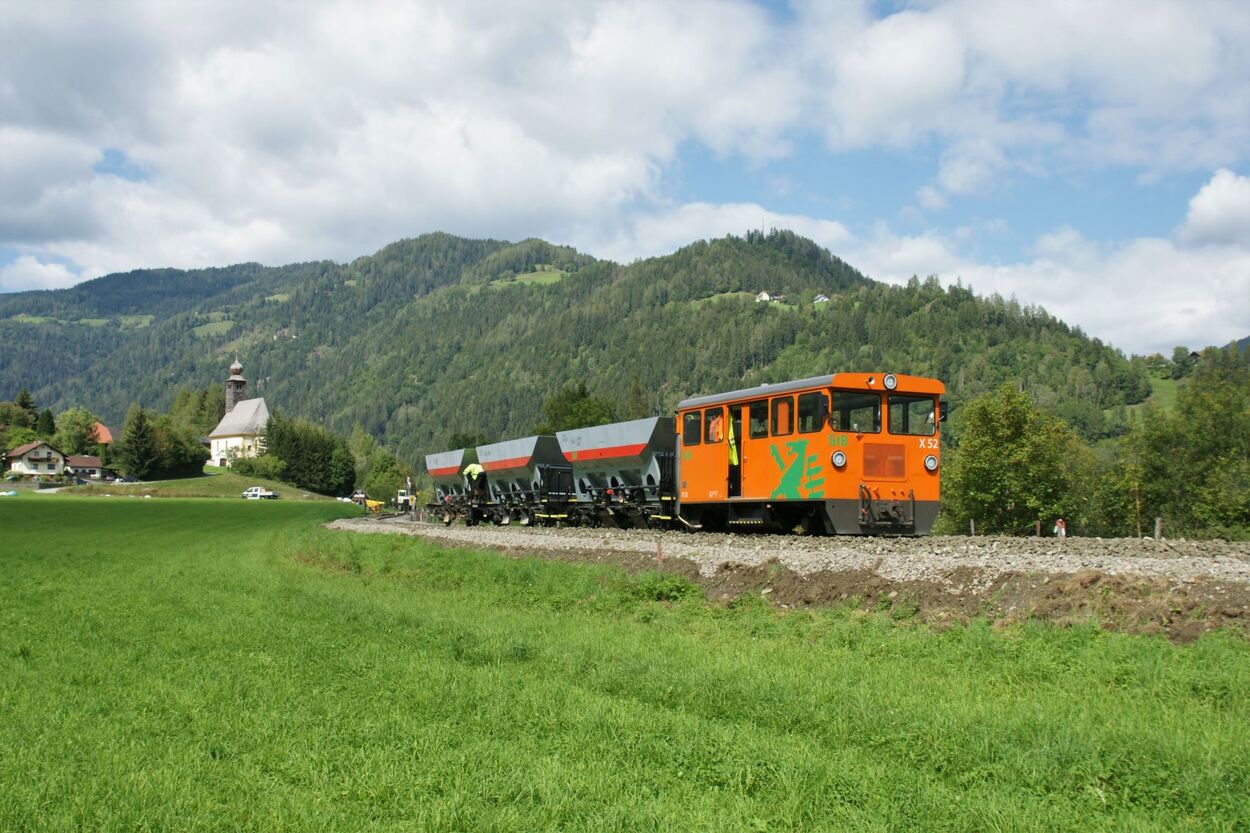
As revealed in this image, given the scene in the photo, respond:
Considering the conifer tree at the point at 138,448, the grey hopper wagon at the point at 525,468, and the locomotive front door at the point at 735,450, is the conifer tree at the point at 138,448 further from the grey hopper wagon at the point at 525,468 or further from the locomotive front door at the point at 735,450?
the locomotive front door at the point at 735,450

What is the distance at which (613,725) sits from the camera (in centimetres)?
743

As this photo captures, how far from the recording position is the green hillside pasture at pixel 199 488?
124 m

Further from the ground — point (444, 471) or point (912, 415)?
point (912, 415)

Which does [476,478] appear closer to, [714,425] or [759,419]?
[714,425]

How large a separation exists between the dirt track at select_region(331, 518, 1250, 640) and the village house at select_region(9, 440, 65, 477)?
159 meters

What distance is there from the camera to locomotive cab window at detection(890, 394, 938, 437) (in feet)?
71.4

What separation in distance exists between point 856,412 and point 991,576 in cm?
920

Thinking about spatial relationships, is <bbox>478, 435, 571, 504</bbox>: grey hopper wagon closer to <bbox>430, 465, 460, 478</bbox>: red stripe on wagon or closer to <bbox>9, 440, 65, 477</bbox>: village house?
<bbox>430, 465, 460, 478</bbox>: red stripe on wagon

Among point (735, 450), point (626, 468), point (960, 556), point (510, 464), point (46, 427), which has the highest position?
point (46, 427)

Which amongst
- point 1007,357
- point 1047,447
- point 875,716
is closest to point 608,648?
point 875,716

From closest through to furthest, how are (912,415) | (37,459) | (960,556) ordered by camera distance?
(960,556)
(912,415)
(37,459)

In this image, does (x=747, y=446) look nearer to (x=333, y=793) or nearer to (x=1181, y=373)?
(x=333, y=793)

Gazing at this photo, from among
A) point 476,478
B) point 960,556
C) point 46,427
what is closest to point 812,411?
point 960,556

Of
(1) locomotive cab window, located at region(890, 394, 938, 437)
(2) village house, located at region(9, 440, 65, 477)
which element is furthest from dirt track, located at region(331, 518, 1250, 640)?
(2) village house, located at region(9, 440, 65, 477)
